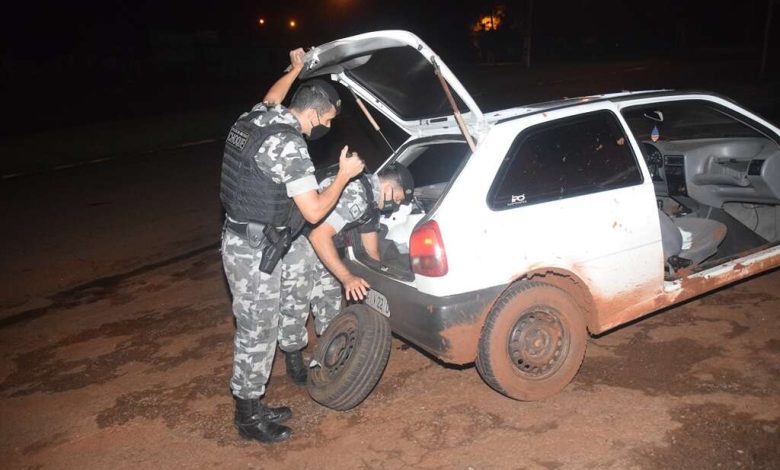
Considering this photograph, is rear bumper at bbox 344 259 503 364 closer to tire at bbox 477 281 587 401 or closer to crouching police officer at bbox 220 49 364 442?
tire at bbox 477 281 587 401

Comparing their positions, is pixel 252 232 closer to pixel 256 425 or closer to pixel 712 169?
pixel 256 425

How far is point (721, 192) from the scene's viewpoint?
16.4 ft

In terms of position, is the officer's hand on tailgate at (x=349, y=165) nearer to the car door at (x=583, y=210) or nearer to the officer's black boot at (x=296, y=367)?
the car door at (x=583, y=210)

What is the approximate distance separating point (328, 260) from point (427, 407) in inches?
42.1

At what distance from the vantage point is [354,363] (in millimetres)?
3521

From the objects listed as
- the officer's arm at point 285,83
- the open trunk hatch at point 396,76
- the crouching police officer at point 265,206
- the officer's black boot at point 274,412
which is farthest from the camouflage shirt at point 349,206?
the officer's black boot at point 274,412

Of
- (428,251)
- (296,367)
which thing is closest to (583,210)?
(428,251)

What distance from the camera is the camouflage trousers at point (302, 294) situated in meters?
3.89

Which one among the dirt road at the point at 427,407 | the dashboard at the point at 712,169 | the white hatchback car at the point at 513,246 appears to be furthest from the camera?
the dashboard at the point at 712,169

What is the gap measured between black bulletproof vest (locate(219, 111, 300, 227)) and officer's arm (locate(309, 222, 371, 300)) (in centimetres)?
29

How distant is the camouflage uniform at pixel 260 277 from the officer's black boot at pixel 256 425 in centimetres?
6

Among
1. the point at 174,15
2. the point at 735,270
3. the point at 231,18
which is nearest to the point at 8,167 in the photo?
the point at 735,270

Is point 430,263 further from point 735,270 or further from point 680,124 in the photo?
point 680,124

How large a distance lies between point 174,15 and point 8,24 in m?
14.5
